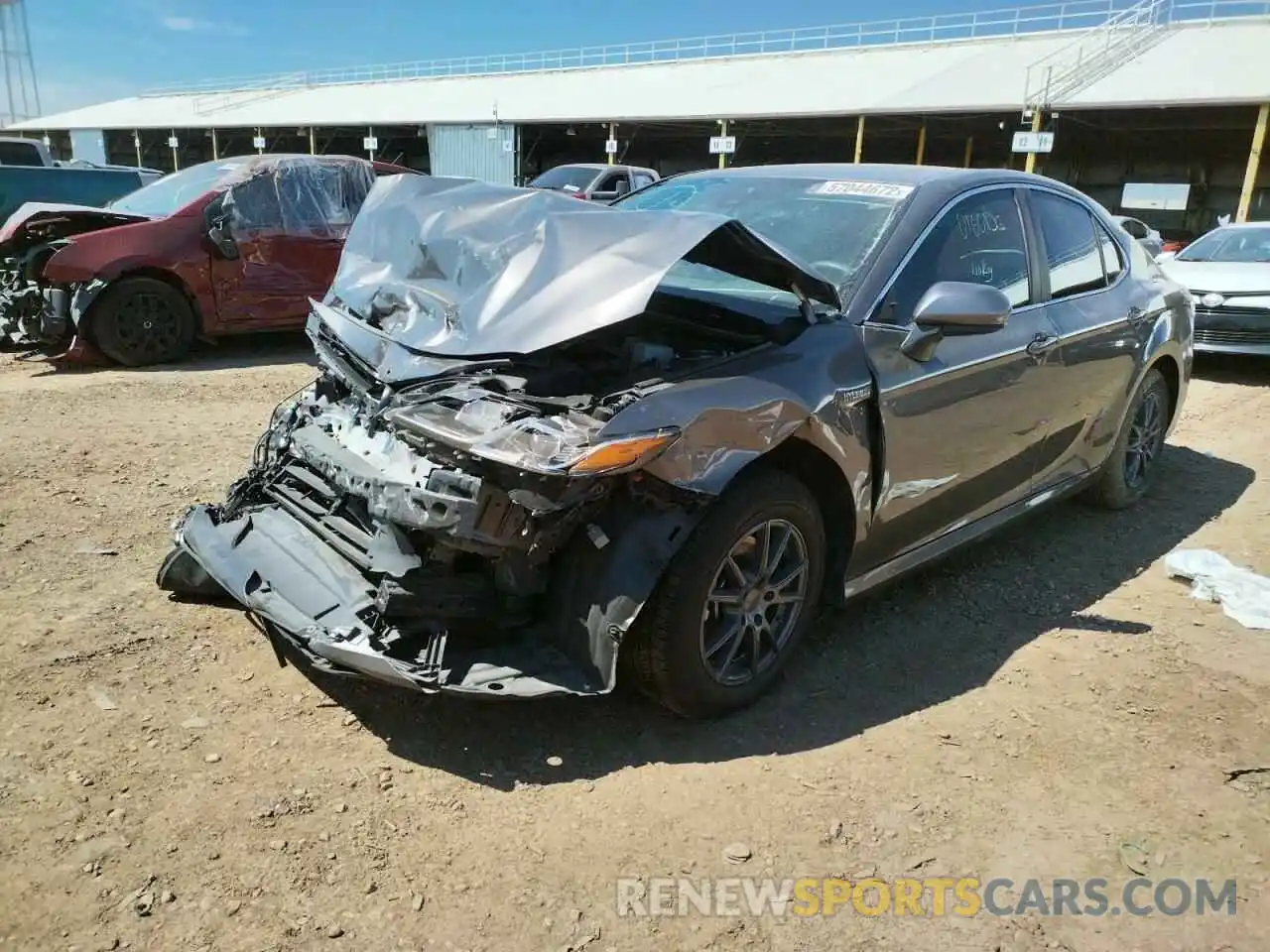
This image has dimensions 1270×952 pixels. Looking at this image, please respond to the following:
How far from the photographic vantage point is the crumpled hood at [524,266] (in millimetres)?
2807

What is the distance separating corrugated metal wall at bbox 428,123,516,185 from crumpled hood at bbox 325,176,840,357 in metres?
30.4

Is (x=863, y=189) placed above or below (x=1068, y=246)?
above

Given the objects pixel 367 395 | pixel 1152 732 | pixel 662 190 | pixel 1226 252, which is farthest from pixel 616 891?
pixel 1226 252

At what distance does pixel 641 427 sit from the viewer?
2.55 metres

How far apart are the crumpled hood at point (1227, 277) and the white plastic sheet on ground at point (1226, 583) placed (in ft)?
17.7

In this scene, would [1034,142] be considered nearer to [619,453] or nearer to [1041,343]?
[1041,343]

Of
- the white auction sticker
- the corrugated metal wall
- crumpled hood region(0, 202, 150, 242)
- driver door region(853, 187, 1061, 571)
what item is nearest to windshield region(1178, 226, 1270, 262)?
driver door region(853, 187, 1061, 571)

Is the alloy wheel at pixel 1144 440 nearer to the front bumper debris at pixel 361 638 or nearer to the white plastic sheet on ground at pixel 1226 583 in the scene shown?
the white plastic sheet on ground at pixel 1226 583

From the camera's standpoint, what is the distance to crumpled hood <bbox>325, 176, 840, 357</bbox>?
110 inches

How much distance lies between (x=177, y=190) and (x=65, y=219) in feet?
3.23

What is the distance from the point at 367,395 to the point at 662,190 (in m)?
2.01

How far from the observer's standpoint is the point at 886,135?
32188mm

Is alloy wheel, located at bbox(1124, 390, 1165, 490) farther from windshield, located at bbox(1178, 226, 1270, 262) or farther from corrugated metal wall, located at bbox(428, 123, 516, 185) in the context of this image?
corrugated metal wall, located at bbox(428, 123, 516, 185)

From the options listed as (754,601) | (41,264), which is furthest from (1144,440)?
(41,264)
